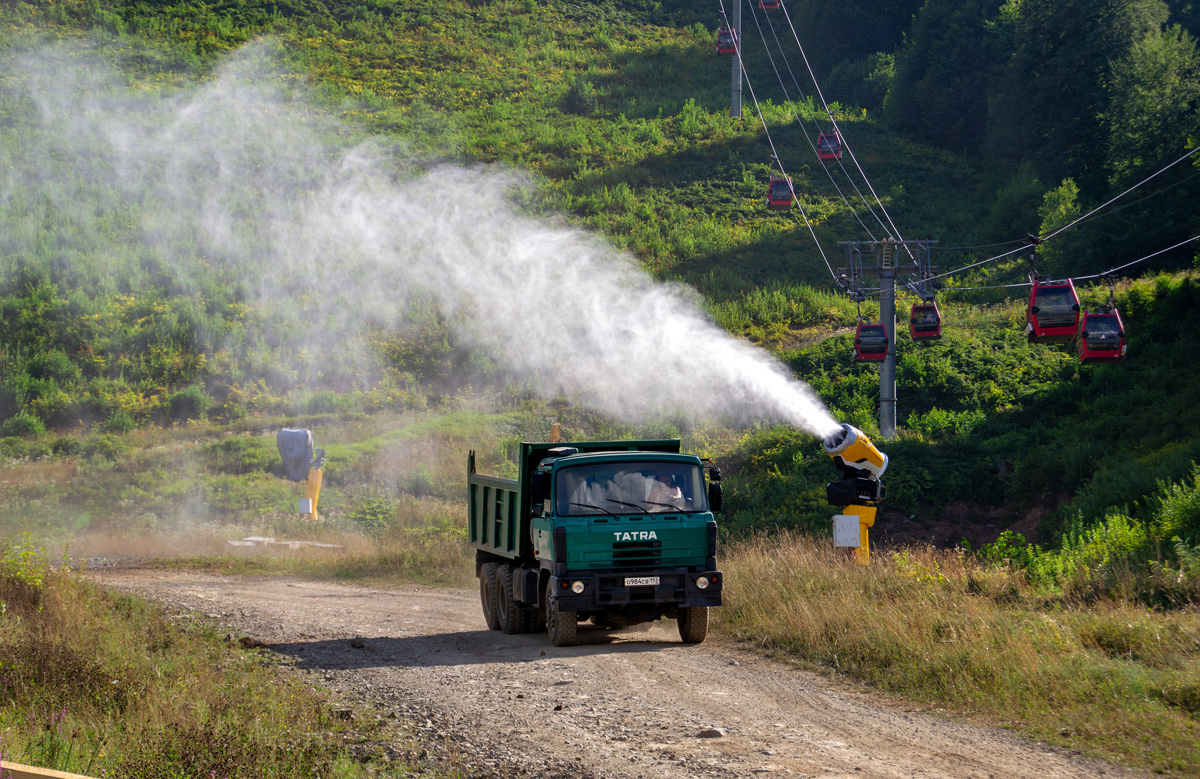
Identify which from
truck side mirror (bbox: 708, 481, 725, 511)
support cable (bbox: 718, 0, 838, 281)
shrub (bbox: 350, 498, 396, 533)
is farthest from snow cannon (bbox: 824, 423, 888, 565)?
support cable (bbox: 718, 0, 838, 281)

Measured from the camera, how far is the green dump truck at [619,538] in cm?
1354

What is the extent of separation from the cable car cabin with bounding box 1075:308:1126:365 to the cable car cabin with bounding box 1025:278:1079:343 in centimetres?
74

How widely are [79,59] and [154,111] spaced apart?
13.9m

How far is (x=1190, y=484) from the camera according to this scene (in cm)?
2505

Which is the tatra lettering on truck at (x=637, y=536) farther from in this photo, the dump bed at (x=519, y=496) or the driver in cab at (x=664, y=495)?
the dump bed at (x=519, y=496)

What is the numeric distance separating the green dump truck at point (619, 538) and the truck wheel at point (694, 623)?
0.01m

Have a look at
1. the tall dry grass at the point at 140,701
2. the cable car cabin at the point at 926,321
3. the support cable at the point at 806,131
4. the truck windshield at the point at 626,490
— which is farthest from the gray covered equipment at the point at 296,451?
the support cable at the point at 806,131

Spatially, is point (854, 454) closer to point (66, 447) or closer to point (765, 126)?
point (66, 447)

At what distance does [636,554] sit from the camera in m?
13.7

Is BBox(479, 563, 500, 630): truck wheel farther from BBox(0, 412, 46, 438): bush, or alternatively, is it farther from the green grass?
BBox(0, 412, 46, 438): bush

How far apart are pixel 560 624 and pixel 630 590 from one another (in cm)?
115

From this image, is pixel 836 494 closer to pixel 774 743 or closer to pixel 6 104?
pixel 774 743

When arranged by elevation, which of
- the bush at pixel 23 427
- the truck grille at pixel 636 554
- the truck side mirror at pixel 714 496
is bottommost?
the truck grille at pixel 636 554

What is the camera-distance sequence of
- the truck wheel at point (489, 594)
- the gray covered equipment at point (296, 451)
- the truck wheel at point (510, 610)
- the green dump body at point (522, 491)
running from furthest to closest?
the gray covered equipment at point (296, 451) → the truck wheel at point (489, 594) → the truck wheel at point (510, 610) → the green dump body at point (522, 491)
